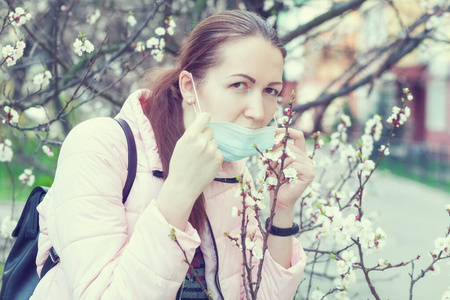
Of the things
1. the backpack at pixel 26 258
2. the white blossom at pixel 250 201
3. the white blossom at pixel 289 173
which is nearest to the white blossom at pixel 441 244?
the white blossom at pixel 289 173

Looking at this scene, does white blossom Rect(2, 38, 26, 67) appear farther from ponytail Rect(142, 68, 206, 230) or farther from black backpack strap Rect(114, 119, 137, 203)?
black backpack strap Rect(114, 119, 137, 203)

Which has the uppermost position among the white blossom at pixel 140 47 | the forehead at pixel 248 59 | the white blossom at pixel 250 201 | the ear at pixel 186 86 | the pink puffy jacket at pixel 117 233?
the forehead at pixel 248 59

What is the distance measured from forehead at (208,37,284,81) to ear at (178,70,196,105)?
11cm

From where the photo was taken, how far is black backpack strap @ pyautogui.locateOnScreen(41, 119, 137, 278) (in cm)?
171

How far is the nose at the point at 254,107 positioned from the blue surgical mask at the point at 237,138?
0.05 meters

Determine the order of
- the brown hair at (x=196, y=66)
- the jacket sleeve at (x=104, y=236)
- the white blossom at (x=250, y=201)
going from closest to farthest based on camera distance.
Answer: the jacket sleeve at (x=104, y=236) → the white blossom at (x=250, y=201) → the brown hair at (x=196, y=66)

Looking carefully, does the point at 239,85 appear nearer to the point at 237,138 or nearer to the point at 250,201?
the point at 237,138

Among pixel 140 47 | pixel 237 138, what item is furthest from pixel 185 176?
pixel 140 47

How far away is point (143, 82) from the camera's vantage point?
2.52 metres

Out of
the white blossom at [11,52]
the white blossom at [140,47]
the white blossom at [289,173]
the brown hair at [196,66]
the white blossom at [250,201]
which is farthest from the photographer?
the white blossom at [140,47]

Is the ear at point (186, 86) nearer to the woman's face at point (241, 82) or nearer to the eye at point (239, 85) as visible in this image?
the woman's face at point (241, 82)

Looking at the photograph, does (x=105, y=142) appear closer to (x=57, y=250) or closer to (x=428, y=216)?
(x=57, y=250)

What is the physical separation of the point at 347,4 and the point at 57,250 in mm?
2896

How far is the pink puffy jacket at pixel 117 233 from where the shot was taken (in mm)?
1505
